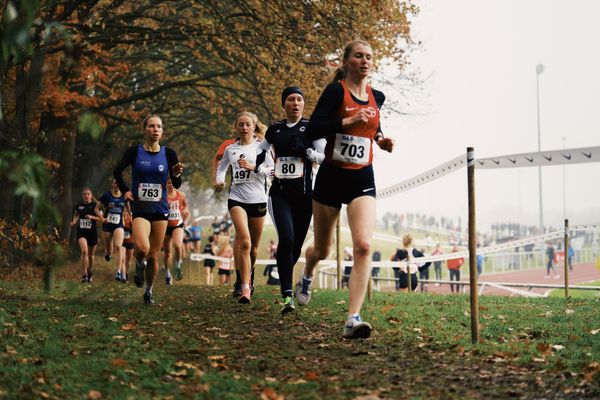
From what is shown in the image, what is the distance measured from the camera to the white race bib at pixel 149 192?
10.0 meters

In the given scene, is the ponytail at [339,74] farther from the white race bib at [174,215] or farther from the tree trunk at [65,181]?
the tree trunk at [65,181]

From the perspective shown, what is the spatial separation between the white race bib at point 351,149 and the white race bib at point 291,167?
2.25 m

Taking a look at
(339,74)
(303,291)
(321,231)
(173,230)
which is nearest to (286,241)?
(303,291)

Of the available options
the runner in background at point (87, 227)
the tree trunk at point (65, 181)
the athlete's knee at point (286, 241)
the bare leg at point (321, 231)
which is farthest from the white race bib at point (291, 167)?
the tree trunk at point (65, 181)

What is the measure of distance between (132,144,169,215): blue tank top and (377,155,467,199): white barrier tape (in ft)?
10.3

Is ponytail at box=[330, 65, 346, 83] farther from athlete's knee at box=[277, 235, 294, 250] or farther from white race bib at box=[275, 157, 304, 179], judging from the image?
athlete's knee at box=[277, 235, 294, 250]

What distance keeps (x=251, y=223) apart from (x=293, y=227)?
1.07 metres

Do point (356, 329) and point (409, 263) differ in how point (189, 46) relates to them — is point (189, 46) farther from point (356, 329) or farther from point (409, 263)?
point (356, 329)

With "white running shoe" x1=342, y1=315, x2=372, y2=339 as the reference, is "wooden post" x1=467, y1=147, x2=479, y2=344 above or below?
above

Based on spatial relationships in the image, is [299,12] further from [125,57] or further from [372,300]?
[372,300]

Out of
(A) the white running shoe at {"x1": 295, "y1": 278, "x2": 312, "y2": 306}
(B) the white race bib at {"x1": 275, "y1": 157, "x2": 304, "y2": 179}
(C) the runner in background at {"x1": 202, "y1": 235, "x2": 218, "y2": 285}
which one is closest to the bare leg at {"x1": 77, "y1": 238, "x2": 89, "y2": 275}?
(C) the runner in background at {"x1": 202, "y1": 235, "x2": 218, "y2": 285}

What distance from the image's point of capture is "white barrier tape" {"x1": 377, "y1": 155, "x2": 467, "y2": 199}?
8.86 m

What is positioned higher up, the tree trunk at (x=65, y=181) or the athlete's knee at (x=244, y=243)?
the tree trunk at (x=65, y=181)

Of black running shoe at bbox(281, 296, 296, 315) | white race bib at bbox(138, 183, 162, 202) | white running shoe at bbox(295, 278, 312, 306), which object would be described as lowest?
black running shoe at bbox(281, 296, 296, 315)
